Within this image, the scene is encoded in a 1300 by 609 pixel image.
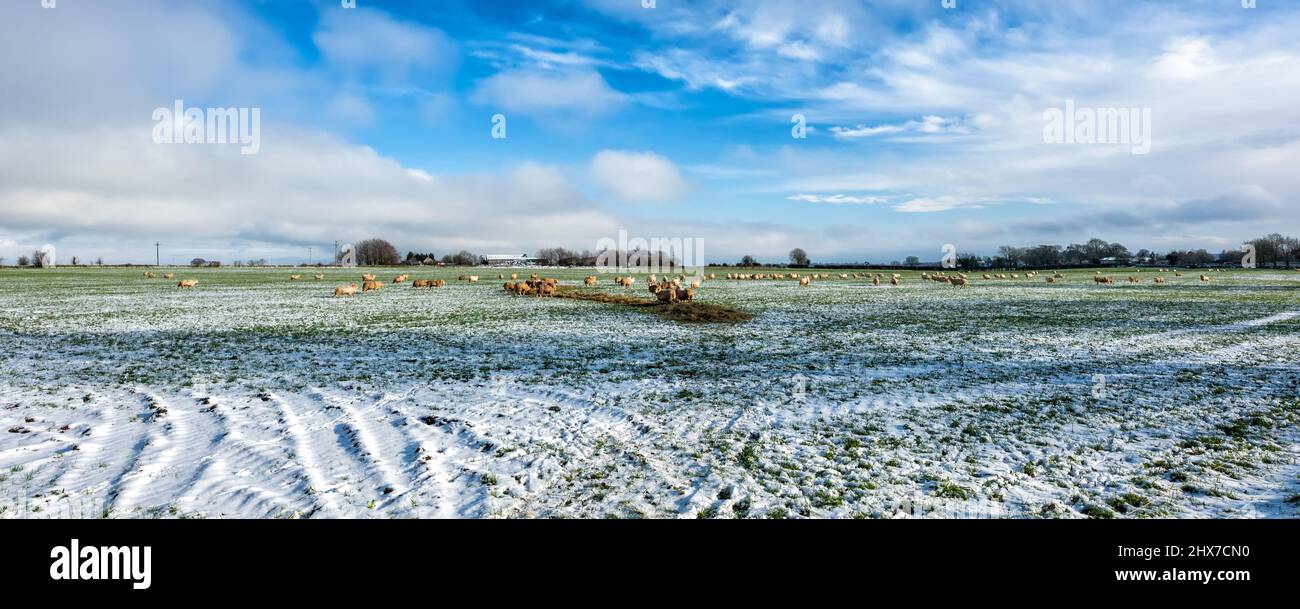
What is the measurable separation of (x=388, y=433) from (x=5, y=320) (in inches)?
1064

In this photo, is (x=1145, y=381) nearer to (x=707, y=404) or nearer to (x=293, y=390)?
(x=707, y=404)

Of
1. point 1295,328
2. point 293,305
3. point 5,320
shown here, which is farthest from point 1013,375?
point 5,320

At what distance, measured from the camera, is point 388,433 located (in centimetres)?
832

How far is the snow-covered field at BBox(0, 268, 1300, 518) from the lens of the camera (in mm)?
5941

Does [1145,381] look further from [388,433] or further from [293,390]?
[293,390]

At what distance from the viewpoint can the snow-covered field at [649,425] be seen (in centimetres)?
594

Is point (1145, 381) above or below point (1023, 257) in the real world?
below

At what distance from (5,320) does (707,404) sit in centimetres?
3043

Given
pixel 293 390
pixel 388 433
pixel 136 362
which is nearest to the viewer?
pixel 388 433

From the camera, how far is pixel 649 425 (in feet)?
28.8
